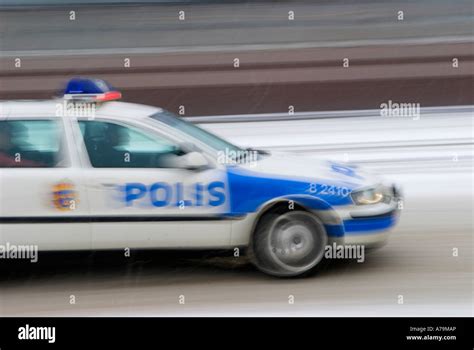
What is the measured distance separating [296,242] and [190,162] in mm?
861

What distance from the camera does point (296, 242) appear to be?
6184 millimetres

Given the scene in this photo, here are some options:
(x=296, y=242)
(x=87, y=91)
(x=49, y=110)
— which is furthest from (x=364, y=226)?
(x=49, y=110)

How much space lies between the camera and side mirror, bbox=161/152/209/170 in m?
6.07

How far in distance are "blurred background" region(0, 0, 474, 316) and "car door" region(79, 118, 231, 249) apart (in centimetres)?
19

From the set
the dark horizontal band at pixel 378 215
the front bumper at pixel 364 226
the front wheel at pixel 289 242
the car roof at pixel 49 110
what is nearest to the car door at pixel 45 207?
the car roof at pixel 49 110

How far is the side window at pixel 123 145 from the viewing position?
242 inches

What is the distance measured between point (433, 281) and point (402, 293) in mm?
327

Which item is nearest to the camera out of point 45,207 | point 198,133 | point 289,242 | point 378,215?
point 45,207

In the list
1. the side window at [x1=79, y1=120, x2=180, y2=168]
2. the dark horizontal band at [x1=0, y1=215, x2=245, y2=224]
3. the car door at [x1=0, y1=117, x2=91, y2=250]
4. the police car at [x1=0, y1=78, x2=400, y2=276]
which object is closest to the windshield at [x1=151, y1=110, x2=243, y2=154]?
the police car at [x1=0, y1=78, x2=400, y2=276]

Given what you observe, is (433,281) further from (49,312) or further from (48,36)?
(48,36)

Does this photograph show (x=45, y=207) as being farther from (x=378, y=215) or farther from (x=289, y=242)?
(x=378, y=215)

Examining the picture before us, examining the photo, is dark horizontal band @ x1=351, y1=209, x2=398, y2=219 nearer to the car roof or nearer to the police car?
the police car

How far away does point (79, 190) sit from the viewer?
602 cm
